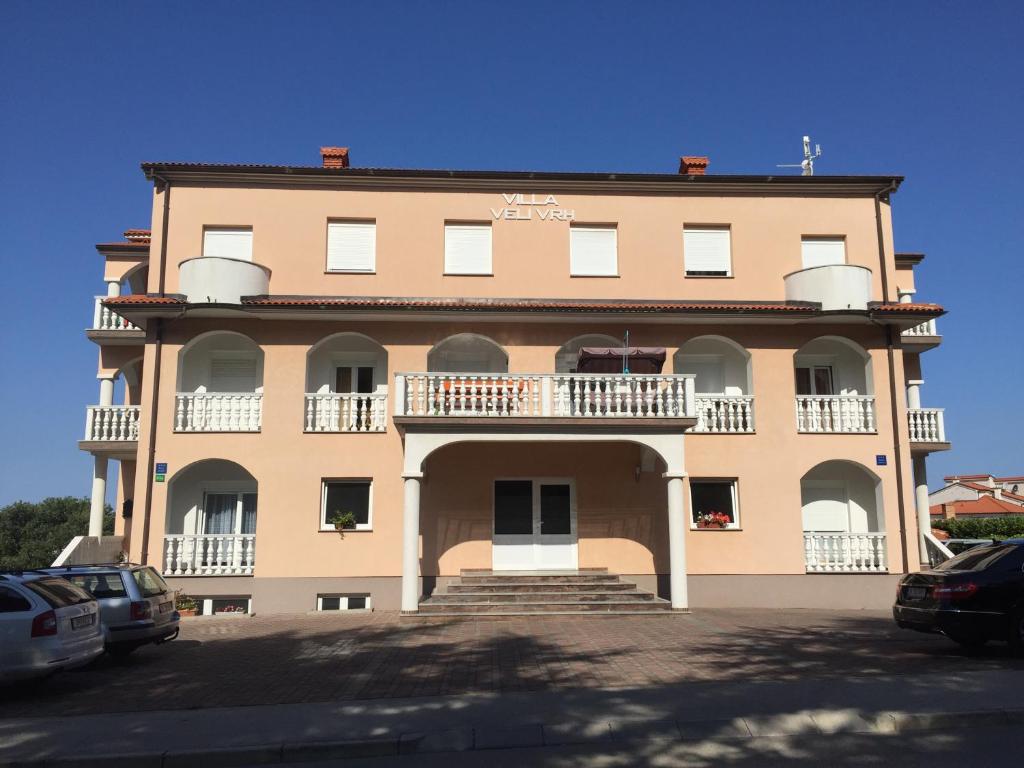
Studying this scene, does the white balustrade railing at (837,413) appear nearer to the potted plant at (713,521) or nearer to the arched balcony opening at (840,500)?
the arched balcony opening at (840,500)

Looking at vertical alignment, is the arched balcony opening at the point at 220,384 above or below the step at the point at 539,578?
above

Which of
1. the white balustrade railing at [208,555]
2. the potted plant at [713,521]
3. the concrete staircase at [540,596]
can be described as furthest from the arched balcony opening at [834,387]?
the white balustrade railing at [208,555]

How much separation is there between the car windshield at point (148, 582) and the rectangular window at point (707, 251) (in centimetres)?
1279

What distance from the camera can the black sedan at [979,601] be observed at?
10375mm

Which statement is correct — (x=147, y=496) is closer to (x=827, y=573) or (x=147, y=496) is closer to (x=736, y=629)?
(x=736, y=629)

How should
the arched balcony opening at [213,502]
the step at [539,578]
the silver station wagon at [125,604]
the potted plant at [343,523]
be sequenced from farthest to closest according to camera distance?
the arched balcony opening at [213,502], the potted plant at [343,523], the step at [539,578], the silver station wagon at [125,604]

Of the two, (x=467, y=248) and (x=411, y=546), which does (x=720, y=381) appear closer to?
(x=467, y=248)

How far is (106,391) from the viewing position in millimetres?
19422

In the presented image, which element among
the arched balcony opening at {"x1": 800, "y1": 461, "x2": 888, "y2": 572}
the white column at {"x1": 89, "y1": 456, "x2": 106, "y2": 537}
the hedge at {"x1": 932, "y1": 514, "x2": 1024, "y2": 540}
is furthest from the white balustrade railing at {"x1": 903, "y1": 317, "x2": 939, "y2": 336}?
the white column at {"x1": 89, "y1": 456, "x2": 106, "y2": 537}

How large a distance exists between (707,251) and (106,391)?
14827mm

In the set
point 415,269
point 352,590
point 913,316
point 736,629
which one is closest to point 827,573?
point 736,629

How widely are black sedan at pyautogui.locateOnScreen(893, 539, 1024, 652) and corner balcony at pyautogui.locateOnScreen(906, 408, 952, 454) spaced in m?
8.50

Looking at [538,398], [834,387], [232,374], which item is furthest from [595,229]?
[232,374]

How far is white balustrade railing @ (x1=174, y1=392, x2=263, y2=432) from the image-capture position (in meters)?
17.0
